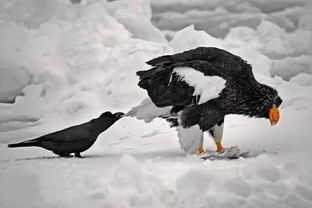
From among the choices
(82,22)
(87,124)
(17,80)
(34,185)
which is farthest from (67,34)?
(34,185)

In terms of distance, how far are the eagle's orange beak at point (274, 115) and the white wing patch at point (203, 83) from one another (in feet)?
0.78

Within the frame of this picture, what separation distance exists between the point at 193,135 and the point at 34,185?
654 mm

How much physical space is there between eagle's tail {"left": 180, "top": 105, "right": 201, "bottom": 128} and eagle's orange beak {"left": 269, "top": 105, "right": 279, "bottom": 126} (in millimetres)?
288

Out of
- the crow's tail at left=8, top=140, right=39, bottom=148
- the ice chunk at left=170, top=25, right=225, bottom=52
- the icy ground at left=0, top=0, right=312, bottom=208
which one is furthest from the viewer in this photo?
the ice chunk at left=170, top=25, right=225, bottom=52

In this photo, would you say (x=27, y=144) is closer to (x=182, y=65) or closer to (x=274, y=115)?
(x=182, y=65)

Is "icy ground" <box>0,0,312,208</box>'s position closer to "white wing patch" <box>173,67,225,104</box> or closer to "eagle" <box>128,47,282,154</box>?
"eagle" <box>128,47,282,154</box>

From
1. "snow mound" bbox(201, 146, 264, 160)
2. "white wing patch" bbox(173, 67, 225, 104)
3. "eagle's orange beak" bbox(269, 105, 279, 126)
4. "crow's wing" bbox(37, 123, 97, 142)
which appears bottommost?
"snow mound" bbox(201, 146, 264, 160)

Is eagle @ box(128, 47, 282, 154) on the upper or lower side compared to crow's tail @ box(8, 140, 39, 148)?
upper

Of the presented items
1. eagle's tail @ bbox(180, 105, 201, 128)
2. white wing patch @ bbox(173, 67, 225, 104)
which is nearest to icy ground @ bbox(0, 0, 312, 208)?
eagle's tail @ bbox(180, 105, 201, 128)

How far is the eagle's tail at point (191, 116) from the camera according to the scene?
72.9 inches

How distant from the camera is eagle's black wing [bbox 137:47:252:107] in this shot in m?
1.84

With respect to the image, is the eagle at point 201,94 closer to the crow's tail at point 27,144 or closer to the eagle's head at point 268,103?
the eagle's head at point 268,103

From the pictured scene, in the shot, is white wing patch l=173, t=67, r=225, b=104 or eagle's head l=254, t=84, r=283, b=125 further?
eagle's head l=254, t=84, r=283, b=125

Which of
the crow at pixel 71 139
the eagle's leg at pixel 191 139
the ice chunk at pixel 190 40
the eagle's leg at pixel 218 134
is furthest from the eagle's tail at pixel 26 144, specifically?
the ice chunk at pixel 190 40
